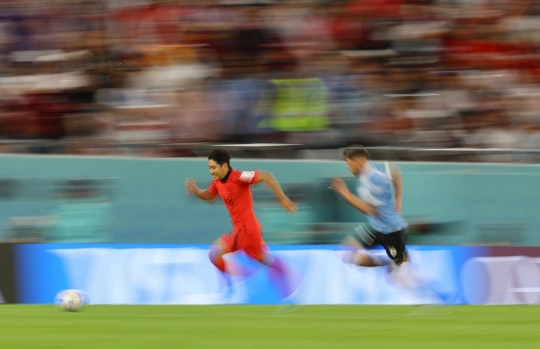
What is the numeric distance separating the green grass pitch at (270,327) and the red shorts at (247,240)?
0.58 meters

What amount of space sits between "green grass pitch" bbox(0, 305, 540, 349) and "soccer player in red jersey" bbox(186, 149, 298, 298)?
57cm

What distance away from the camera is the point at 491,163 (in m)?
11.3

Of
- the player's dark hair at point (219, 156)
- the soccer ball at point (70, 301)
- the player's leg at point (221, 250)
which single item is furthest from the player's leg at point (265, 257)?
the soccer ball at point (70, 301)

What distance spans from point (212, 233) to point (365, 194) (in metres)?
2.81

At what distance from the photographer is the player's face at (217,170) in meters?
8.49

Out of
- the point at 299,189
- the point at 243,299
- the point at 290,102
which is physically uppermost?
the point at 290,102

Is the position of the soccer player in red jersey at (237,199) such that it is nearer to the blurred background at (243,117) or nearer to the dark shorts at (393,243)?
the dark shorts at (393,243)

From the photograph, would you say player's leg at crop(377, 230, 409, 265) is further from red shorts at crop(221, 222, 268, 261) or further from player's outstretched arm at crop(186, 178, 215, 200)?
player's outstretched arm at crop(186, 178, 215, 200)

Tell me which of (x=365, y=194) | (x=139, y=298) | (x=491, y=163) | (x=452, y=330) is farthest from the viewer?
(x=491, y=163)

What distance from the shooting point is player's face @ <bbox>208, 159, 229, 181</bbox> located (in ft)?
27.9

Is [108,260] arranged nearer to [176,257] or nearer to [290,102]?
[176,257]

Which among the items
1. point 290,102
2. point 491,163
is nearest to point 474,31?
point 491,163

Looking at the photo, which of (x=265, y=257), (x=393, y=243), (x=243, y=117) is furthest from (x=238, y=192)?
(x=243, y=117)

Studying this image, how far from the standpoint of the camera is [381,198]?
876 centimetres
